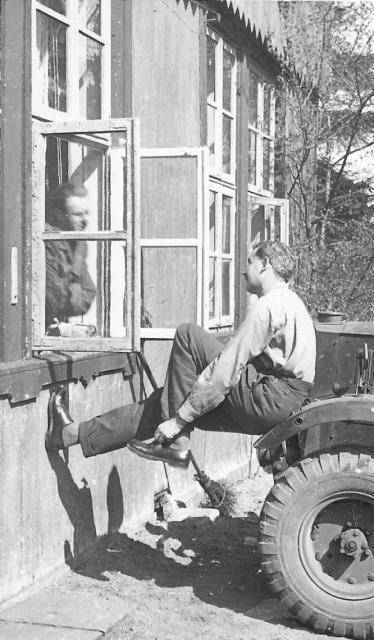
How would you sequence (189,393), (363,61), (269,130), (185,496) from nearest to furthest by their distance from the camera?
(189,393) < (185,496) < (269,130) < (363,61)

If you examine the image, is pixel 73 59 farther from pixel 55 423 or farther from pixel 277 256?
pixel 55 423

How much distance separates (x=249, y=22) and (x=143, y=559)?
18.3 feet

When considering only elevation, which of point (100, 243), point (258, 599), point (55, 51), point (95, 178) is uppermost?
point (55, 51)

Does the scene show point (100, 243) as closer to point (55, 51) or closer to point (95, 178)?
point (95, 178)

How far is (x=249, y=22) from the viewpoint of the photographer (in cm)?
971

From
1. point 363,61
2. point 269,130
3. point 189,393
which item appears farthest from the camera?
point 363,61

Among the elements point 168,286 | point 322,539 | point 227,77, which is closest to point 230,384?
point 322,539

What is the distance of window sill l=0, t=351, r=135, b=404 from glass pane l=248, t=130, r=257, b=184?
4469 millimetres

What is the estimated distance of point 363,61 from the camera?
12445 mm

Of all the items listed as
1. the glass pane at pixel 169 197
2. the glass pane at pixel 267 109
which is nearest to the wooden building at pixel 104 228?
the glass pane at pixel 169 197

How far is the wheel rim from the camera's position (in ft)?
16.5

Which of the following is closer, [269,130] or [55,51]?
[55,51]

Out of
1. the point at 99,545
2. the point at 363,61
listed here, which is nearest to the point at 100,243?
the point at 99,545

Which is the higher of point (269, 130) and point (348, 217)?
point (269, 130)
